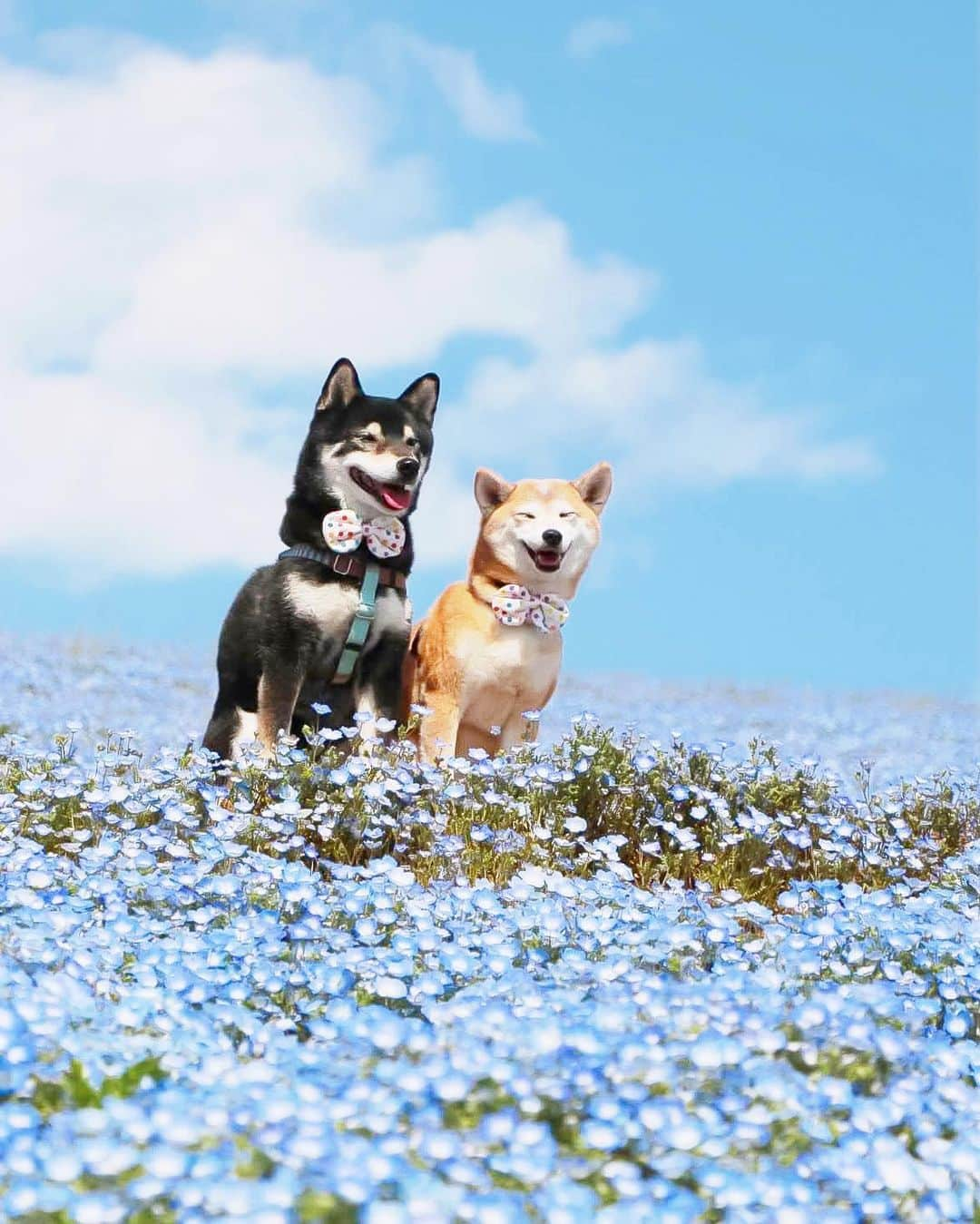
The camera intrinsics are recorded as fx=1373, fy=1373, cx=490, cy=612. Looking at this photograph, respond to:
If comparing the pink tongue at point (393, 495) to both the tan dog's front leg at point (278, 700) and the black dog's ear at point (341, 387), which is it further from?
the tan dog's front leg at point (278, 700)

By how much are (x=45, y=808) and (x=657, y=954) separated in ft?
10.4

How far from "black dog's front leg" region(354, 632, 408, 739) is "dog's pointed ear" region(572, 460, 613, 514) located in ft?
3.49

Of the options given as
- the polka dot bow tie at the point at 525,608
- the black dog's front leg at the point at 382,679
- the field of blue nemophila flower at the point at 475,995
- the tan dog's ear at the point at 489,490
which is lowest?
Result: the field of blue nemophila flower at the point at 475,995

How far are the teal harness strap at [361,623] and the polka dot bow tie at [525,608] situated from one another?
541 millimetres

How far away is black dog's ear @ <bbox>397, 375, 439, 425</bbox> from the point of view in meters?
6.18

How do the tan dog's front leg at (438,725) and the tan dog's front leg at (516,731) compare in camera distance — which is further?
the tan dog's front leg at (516,731)

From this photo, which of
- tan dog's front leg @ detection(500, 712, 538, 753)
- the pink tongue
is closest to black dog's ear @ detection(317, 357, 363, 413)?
the pink tongue

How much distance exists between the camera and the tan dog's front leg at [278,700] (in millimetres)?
5867

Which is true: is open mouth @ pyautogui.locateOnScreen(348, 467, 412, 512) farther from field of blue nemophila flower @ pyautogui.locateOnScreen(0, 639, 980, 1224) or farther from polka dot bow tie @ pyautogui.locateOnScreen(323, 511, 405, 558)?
field of blue nemophila flower @ pyautogui.locateOnScreen(0, 639, 980, 1224)

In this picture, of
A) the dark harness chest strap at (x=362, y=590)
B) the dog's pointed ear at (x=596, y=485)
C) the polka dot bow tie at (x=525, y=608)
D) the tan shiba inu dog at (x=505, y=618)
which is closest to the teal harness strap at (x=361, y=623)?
the dark harness chest strap at (x=362, y=590)

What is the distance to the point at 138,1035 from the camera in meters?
3.05

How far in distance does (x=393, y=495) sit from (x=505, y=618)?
28.4 inches

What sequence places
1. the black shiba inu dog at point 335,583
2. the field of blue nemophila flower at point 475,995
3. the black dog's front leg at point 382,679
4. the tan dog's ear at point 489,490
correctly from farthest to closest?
the tan dog's ear at point 489,490 → the black dog's front leg at point 382,679 → the black shiba inu dog at point 335,583 → the field of blue nemophila flower at point 475,995

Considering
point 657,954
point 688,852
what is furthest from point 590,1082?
point 688,852
